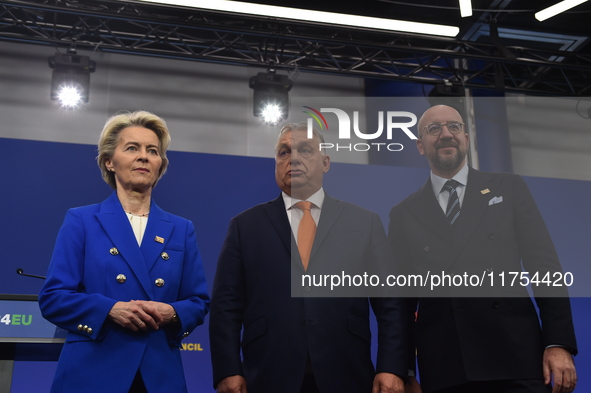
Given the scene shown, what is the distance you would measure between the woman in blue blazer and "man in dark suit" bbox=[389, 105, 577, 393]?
0.87 metres

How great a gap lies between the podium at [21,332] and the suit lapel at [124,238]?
1.99 ft

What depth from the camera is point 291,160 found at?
2.62 m

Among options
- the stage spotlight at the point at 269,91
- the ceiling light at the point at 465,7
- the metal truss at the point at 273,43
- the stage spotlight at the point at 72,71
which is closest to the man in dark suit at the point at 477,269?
the ceiling light at the point at 465,7

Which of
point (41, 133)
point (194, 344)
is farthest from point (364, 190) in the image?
point (41, 133)

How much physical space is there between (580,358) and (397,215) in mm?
3231

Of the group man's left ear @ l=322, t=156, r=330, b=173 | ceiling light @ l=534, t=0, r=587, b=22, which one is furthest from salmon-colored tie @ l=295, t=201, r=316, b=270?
ceiling light @ l=534, t=0, r=587, b=22

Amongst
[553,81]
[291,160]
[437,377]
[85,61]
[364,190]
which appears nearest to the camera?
[437,377]

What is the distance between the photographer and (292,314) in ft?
7.66

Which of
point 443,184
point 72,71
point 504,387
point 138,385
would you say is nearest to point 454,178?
point 443,184

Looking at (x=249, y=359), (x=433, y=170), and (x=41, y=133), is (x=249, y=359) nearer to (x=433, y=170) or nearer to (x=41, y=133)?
(x=433, y=170)

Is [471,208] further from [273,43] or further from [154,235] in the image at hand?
[273,43]

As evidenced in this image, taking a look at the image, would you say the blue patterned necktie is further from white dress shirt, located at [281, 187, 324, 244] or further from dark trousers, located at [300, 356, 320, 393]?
dark trousers, located at [300, 356, 320, 393]

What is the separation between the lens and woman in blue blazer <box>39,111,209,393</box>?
2045mm

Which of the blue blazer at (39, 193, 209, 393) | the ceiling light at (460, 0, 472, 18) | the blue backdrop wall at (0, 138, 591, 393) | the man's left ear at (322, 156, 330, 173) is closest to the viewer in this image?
the blue blazer at (39, 193, 209, 393)
